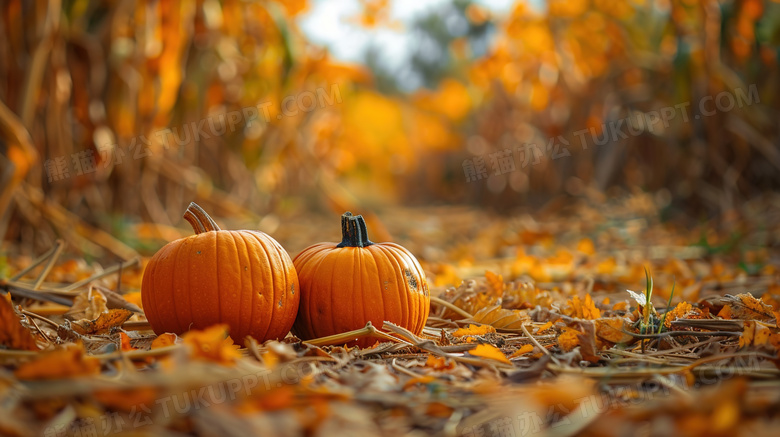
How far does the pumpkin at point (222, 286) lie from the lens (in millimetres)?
1580

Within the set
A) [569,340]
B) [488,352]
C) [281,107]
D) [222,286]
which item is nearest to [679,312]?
[569,340]

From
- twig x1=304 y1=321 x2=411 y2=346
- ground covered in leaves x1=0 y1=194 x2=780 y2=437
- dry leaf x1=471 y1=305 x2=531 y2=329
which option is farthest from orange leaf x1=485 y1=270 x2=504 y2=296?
twig x1=304 y1=321 x2=411 y2=346

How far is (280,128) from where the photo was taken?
6.33 meters

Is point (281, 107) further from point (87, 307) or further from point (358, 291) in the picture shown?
point (358, 291)

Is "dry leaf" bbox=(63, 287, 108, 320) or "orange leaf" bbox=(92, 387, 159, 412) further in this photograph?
"dry leaf" bbox=(63, 287, 108, 320)

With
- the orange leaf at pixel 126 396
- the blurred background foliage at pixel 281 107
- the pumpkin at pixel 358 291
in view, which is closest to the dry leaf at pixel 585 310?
the pumpkin at pixel 358 291

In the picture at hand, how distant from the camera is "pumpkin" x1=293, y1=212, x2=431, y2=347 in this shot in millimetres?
1661

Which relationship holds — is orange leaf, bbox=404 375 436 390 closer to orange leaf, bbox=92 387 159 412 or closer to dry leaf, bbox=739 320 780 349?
orange leaf, bbox=92 387 159 412

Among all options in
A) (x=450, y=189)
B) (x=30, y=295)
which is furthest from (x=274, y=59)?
(x=450, y=189)

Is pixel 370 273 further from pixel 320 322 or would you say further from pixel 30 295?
pixel 30 295

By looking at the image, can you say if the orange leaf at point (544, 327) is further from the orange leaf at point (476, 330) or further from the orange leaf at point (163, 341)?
the orange leaf at point (163, 341)

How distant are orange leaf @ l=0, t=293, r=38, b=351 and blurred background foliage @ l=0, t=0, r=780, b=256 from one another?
188 cm

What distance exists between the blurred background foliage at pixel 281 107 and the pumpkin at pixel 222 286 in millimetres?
1673

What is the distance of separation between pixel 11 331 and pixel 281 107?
443cm
